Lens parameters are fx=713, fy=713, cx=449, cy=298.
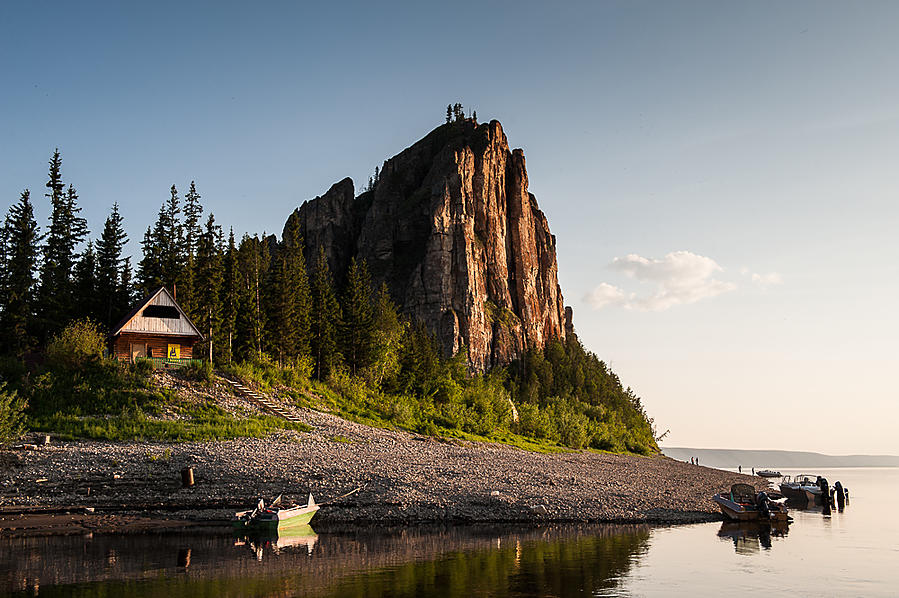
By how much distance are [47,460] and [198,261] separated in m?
36.9

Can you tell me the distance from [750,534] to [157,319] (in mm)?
44466

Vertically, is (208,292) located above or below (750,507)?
above

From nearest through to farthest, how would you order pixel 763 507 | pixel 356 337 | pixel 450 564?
1. pixel 450 564
2. pixel 763 507
3. pixel 356 337

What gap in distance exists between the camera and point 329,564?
908 inches

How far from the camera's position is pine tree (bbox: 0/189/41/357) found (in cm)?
6481

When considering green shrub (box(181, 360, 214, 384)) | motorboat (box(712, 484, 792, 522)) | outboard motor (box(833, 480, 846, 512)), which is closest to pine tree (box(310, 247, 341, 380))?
green shrub (box(181, 360, 214, 384))

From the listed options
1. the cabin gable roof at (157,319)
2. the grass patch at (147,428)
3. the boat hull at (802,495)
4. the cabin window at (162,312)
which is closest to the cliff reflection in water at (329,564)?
the grass patch at (147,428)

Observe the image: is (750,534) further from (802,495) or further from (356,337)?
(356,337)

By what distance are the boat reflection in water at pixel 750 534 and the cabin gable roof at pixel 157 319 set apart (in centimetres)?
4063

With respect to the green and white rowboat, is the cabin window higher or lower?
higher

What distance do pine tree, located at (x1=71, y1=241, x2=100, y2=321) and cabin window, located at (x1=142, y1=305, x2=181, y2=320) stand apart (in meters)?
A: 16.7

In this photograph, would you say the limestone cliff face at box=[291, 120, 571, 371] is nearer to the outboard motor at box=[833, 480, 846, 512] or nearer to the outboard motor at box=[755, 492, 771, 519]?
the outboard motor at box=[833, 480, 846, 512]

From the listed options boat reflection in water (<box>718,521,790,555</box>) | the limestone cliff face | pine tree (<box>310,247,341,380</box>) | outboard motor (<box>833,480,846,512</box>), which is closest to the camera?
boat reflection in water (<box>718,521,790,555</box>)

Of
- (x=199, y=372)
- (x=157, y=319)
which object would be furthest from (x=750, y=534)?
(x=157, y=319)
